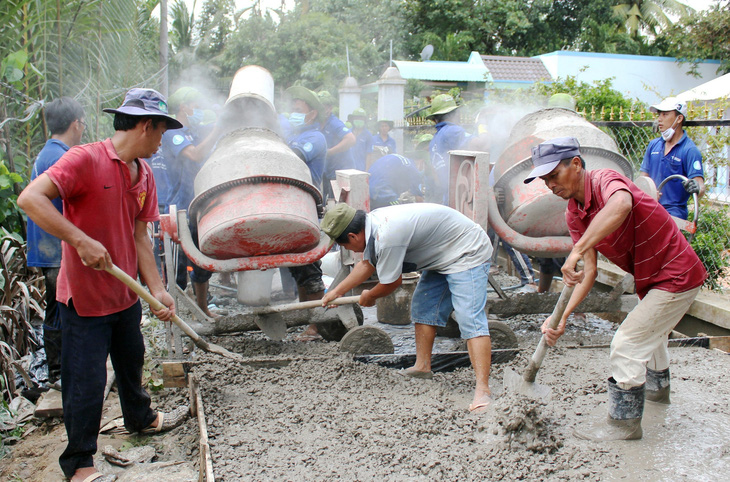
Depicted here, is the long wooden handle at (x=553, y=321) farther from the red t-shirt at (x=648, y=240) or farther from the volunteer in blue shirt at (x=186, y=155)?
the volunteer in blue shirt at (x=186, y=155)

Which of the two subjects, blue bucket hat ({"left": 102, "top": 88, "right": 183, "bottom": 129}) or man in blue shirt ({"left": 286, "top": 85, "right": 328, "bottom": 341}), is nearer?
blue bucket hat ({"left": 102, "top": 88, "right": 183, "bottom": 129})

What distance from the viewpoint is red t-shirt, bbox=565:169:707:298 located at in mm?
3053

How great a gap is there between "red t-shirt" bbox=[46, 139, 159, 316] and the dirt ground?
3.02 feet

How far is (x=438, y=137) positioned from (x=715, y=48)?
1843cm

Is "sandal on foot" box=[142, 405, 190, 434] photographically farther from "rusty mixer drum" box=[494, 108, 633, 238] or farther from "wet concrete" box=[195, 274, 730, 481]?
"rusty mixer drum" box=[494, 108, 633, 238]

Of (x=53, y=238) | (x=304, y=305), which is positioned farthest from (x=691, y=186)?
(x=53, y=238)

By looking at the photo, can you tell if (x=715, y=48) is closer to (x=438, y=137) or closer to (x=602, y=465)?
(x=438, y=137)

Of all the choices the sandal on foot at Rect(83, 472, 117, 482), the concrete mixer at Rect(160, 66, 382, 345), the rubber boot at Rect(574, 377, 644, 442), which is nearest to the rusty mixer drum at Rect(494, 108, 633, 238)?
the concrete mixer at Rect(160, 66, 382, 345)

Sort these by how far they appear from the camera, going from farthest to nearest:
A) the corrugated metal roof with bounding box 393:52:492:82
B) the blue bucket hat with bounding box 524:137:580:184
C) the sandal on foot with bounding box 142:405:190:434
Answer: the corrugated metal roof with bounding box 393:52:492:82 → the sandal on foot with bounding box 142:405:190:434 → the blue bucket hat with bounding box 524:137:580:184

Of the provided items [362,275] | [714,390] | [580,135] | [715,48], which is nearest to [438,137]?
[580,135]

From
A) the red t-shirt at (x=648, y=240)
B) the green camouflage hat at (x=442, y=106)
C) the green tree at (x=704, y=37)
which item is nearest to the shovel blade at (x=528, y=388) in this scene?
the red t-shirt at (x=648, y=240)

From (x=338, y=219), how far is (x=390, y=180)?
3419mm

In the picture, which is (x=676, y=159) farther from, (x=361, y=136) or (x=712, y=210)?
(x=361, y=136)

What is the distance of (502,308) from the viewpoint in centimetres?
523
